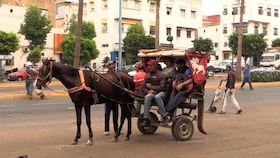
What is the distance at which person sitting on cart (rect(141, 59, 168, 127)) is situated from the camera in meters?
9.98

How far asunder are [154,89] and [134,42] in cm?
4832

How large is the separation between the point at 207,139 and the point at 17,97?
1600 centimetres

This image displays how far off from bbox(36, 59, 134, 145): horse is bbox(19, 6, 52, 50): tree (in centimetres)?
4425

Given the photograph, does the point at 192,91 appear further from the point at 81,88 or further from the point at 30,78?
the point at 30,78

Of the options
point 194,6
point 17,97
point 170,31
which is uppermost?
point 194,6

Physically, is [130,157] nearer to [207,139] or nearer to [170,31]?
[207,139]

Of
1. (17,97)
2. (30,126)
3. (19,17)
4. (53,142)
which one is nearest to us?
(53,142)

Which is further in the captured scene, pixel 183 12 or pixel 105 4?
pixel 183 12

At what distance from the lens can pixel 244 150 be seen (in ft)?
30.4

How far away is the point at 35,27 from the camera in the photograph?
5253 centimetres

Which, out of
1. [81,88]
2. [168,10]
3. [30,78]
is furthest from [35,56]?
[81,88]

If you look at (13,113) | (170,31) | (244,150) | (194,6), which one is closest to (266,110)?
(244,150)

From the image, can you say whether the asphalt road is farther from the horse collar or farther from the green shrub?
the green shrub

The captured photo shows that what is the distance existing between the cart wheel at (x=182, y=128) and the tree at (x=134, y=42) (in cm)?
4752
